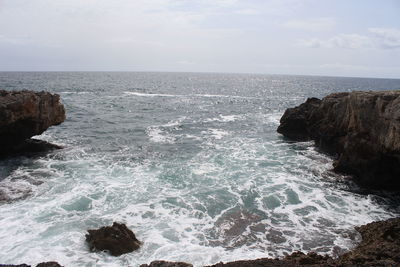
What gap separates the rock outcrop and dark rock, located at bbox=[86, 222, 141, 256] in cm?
1289

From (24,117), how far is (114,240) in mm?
14241

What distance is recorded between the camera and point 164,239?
13469mm

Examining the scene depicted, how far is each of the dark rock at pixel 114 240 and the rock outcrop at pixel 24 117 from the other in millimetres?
12894

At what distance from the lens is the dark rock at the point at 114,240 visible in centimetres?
1231

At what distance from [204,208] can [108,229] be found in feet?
17.5

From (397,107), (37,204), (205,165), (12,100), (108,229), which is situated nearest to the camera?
(108,229)

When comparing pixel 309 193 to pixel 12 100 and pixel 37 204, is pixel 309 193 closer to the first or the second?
pixel 37 204

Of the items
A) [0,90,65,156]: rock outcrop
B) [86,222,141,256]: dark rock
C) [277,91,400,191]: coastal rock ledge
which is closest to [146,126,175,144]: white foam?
[0,90,65,156]: rock outcrop

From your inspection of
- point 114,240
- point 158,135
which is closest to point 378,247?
point 114,240

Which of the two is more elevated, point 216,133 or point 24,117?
point 24,117

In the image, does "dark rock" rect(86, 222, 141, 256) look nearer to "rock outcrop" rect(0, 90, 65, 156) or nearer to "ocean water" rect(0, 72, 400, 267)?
"ocean water" rect(0, 72, 400, 267)

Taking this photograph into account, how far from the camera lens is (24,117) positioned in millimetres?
22406

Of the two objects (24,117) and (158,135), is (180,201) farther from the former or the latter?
(158,135)

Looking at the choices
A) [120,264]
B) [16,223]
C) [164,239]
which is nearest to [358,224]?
[164,239]
